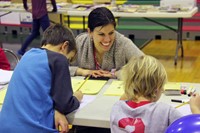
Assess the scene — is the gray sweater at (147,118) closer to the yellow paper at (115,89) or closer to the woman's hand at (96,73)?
the yellow paper at (115,89)

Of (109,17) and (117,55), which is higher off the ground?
(109,17)

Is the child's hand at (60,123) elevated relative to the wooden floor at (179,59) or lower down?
elevated

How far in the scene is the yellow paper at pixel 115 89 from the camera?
7.61 ft

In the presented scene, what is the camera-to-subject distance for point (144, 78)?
179 centimetres

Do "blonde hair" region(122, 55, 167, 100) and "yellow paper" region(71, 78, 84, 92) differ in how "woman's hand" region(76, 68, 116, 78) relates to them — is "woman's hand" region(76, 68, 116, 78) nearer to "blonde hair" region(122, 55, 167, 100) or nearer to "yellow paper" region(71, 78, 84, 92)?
"yellow paper" region(71, 78, 84, 92)

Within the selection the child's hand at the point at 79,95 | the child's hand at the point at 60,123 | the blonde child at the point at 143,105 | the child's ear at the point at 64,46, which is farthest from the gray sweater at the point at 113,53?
the blonde child at the point at 143,105

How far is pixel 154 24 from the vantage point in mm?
7203

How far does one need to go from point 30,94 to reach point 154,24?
5554 mm

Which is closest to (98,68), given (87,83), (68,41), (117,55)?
(117,55)

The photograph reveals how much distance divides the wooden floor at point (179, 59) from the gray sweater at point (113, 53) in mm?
2175

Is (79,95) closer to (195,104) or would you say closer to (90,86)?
(90,86)

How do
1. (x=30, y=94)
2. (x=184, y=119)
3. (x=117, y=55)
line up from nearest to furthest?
(x=184, y=119) → (x=30, y=94) → (x=117, y=55)

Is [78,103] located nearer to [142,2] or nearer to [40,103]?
[40,103]

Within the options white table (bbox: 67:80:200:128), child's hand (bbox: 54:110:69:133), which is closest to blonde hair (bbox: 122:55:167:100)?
white table (bbox: 67:80:200:128)
